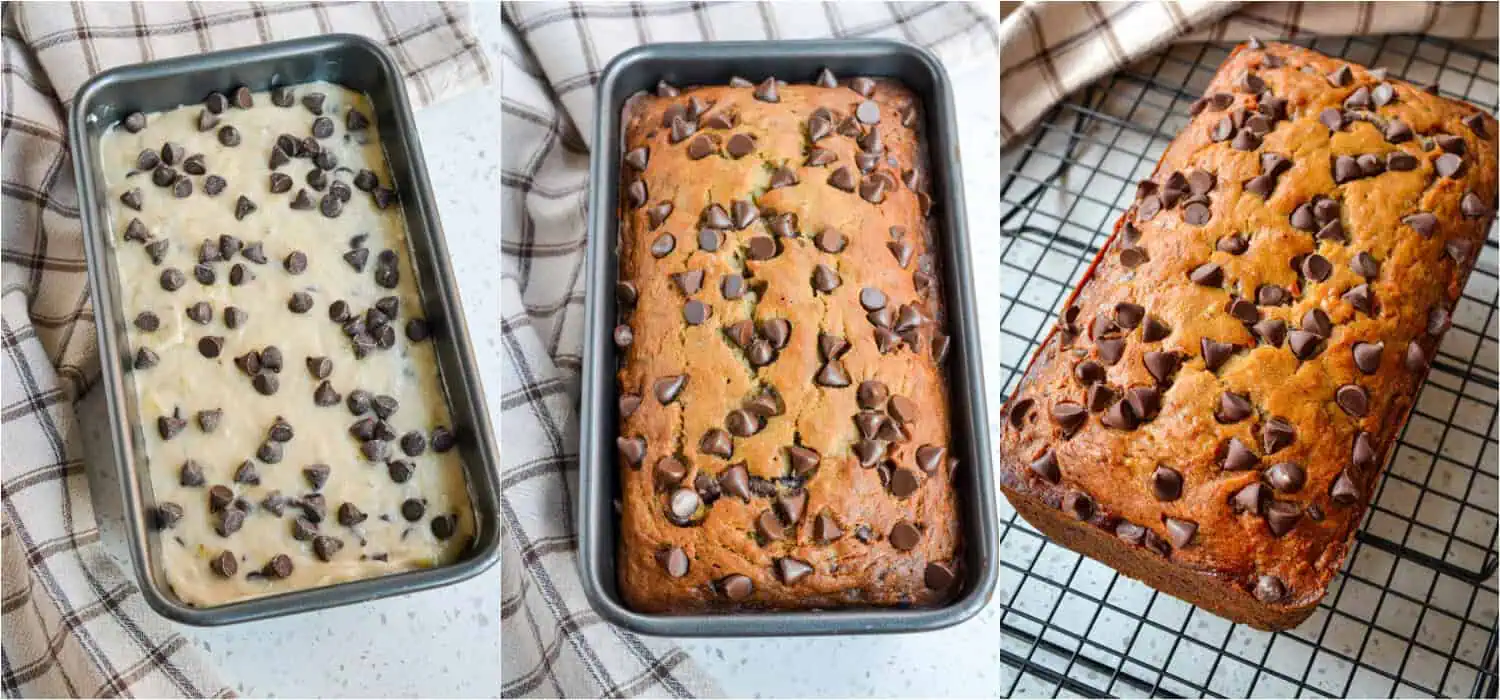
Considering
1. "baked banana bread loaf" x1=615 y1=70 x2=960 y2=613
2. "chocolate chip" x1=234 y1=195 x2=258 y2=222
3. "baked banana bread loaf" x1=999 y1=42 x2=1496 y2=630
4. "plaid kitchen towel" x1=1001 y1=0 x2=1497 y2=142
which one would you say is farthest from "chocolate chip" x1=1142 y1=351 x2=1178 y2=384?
"chocolate chip" x1=234 y1=195 x2=258 y2=222

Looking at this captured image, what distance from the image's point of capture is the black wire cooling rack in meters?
1.58

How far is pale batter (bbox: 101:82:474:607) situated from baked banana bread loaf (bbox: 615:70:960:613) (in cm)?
31

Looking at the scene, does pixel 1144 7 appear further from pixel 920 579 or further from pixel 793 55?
pixel 920 579

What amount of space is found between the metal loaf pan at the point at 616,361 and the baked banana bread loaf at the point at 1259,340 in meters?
0.10

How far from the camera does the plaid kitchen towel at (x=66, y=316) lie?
155 cm

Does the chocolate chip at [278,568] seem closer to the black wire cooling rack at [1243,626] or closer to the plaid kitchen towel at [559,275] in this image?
the plaid kitchen towel at [559,275]

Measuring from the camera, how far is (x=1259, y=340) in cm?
145

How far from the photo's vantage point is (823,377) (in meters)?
1.41

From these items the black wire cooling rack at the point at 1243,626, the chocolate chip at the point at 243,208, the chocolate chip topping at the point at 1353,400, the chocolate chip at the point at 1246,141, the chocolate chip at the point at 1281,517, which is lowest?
the black wire cooling rack at the point at 1243,626

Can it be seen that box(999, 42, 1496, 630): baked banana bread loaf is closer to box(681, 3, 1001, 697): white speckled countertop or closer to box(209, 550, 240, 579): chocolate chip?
box(681, 3, 1001, 697): white speckled countertop

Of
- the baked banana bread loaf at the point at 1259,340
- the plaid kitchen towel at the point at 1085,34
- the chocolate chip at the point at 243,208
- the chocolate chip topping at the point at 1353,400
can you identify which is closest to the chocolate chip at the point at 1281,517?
the baked banana bread loaf at the point at 1259,340

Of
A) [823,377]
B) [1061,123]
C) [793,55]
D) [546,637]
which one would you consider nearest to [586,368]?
[823,377]

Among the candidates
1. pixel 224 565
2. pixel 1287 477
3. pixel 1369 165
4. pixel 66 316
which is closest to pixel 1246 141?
pixel 1369 165

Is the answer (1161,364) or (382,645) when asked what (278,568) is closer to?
(382,645)
